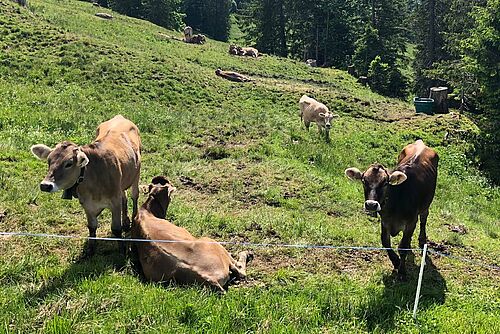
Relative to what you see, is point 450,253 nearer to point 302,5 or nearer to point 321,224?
point 321,224

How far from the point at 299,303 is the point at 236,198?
5090 millimetres

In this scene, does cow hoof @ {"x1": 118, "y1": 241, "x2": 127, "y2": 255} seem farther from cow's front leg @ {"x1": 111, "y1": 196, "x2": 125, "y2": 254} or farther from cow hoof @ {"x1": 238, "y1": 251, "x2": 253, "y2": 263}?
cow hoof @ {"x1": 238, "y1": 251, "x2": 253, "y2": 263}

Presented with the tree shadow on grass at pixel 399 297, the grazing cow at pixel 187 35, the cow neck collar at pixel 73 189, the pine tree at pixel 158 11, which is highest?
the pine tree at pixel 158 11

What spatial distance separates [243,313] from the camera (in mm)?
5305

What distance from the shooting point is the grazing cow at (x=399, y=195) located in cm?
668

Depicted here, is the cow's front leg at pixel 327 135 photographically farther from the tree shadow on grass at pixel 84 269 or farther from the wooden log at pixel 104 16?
the wooden log at pixel 104 16

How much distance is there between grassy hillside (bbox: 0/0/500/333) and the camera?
5406 mm

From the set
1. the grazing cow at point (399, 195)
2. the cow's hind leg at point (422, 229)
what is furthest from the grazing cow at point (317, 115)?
the grazing cow at point (399, 195)

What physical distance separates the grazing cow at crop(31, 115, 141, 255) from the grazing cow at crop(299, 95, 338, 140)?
36.0 ft

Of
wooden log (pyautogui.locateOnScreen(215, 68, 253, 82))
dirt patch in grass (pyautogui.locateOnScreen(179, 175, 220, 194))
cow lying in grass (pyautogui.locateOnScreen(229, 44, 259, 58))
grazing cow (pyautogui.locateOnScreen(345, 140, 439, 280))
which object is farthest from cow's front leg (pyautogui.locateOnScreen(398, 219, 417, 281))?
cow lying in grass (pyautogui.locateOnScreen(229, 44, 259, 58))

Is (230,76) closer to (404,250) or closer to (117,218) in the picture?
(117,218)

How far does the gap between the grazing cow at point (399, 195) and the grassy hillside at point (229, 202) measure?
25.5 inches

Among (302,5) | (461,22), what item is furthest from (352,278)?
(302,5)

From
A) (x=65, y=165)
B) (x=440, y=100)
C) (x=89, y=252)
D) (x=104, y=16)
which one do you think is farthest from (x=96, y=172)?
(x=104, y=16)
